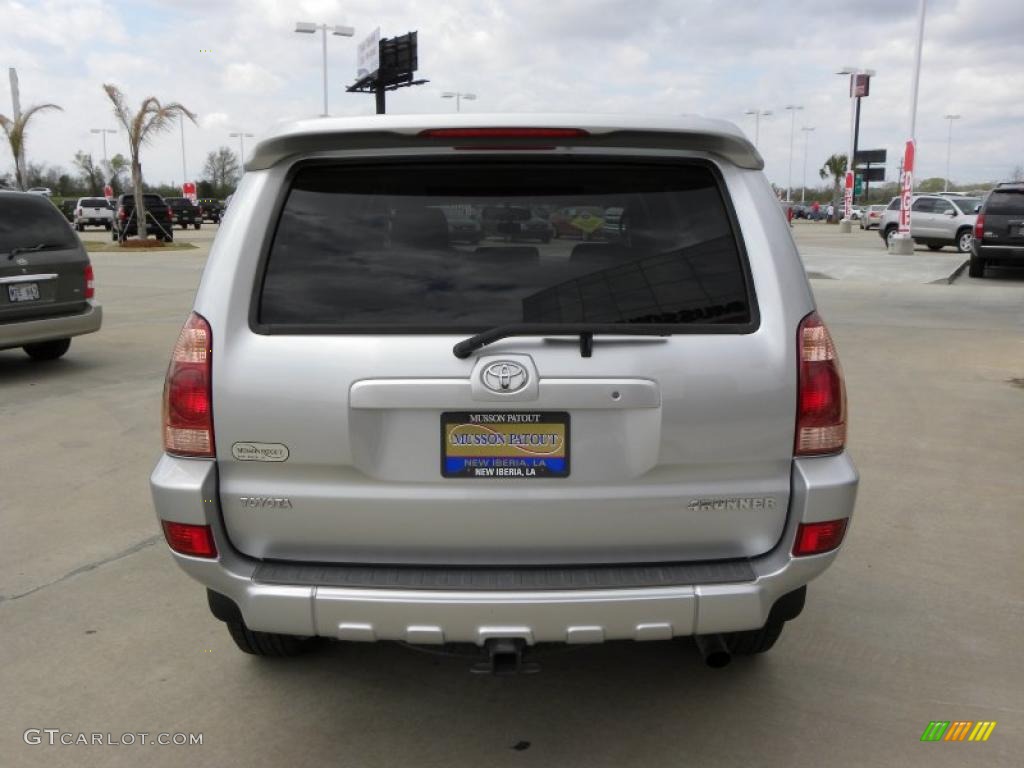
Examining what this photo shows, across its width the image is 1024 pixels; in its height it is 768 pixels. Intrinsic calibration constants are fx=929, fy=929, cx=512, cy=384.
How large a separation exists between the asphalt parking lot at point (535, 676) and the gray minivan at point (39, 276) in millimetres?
3232

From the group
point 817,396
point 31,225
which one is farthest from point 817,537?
point 31,225

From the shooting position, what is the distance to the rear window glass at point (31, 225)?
8.73m

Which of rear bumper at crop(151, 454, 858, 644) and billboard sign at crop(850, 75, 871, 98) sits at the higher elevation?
billboard sign at crop(850, 75, 871, 98)

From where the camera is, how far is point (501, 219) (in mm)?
2750

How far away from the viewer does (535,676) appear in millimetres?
3459

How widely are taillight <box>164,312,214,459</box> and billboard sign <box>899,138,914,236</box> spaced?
2548 centimetres

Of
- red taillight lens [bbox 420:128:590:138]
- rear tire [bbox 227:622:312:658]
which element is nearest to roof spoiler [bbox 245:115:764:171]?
red taillight lens [bbox 420:128:590:138]

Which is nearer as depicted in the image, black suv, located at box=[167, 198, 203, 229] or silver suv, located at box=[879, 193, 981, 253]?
silver suv, located at box=[879, 193, 981, 253]

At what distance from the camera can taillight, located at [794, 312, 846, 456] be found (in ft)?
8.83

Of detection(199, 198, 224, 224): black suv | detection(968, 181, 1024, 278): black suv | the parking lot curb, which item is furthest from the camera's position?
detection(199, 198, 224, 224): black suv

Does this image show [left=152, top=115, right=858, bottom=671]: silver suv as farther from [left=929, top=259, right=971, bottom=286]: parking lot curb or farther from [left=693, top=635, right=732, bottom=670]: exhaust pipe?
[left=929, top=259, right=971, bottom=286]: parking lot curb

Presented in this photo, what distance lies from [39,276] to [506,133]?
766cm

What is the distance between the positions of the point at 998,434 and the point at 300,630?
6046 millimetres

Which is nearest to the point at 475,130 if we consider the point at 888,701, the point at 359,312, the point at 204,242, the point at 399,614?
the point at 359,312
